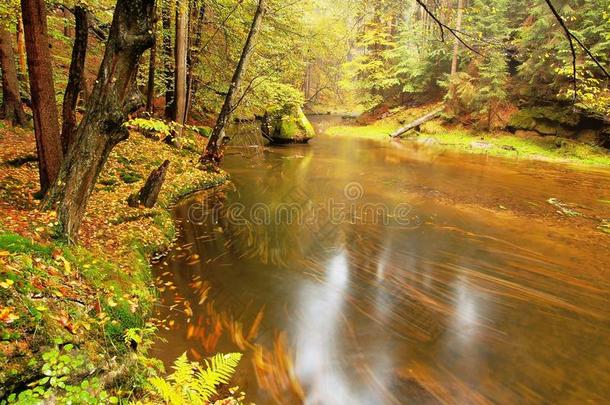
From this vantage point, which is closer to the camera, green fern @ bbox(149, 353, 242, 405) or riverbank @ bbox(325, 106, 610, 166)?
green fern @ bbox(149, 353, 242, 405)

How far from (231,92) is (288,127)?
391 inches

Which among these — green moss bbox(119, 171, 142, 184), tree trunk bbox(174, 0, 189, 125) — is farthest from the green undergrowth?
tree trunk bbox(174, 0, 189, 125)

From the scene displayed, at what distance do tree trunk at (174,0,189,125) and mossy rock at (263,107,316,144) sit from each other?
907 centimetres

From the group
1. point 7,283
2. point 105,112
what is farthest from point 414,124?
point 7,283

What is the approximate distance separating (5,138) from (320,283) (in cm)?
804

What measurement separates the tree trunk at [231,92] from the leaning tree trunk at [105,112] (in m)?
7.38

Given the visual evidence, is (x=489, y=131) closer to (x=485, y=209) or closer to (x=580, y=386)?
(x=485, y=209)

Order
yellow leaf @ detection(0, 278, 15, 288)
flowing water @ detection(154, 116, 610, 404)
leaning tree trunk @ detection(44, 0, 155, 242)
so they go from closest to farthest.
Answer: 1. yellow leaf @ detection(0, 278, 15, 288)
2. flowing water @ detection(154, 116, 610, 404)
3. leaning tree trunk @ detection(44, 0, 155, 242)

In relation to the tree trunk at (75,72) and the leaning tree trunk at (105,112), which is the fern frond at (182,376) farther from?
the tree trunk at (75,72)

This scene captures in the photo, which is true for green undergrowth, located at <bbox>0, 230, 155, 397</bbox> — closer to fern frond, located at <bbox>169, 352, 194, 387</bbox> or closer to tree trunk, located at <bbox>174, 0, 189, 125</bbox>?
fern frond, located at <bbox>169, 352, 194, 387</bbox>

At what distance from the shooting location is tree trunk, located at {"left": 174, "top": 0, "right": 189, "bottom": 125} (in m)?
11.2

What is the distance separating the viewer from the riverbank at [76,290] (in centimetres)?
217

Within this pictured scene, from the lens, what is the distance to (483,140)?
21.1m

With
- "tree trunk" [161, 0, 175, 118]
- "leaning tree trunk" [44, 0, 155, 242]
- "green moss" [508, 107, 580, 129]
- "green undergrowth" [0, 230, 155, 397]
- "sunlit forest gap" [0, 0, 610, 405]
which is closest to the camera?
"green undergrowth" [0, 230, 155, 397]
